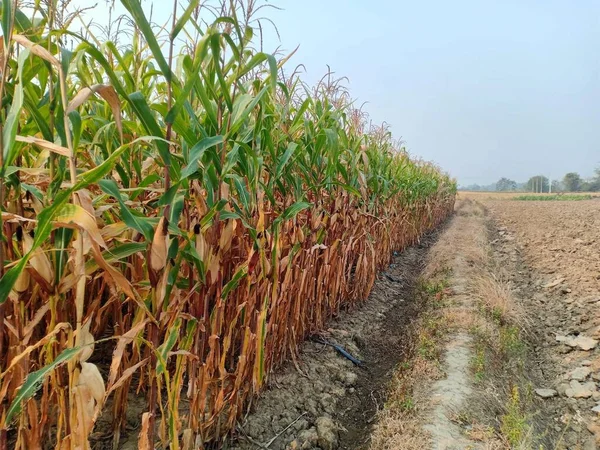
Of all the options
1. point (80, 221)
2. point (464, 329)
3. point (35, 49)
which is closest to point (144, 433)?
point (80, 221)

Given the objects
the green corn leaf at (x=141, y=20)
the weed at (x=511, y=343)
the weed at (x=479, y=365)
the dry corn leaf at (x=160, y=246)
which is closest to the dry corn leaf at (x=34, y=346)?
the dry corn leaf at (x=160, y=246)

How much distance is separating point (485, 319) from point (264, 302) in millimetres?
2608

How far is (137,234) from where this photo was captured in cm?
131

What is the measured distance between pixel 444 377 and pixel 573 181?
84226 millimetres

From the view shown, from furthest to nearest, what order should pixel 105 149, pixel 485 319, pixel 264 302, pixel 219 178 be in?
1. pixel 485 319
2. pixel 264 302
3. pixel 105 149
4. pixel 219 178

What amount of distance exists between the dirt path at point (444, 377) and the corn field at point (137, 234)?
28 cm

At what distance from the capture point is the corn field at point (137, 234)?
0.98m

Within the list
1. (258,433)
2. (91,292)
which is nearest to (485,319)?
(258,433)

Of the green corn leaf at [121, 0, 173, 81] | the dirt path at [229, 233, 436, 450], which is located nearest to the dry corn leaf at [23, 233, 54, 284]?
the green corn leaf at [121, 0, 173, 81]

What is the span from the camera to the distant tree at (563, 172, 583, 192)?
229 ft

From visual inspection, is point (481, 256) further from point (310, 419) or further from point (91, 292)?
point (91, 292)

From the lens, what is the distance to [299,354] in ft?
8.58

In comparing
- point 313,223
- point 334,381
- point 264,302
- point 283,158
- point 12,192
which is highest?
point 283,158

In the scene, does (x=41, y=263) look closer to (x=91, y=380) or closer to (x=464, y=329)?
(x=91, y=380)
